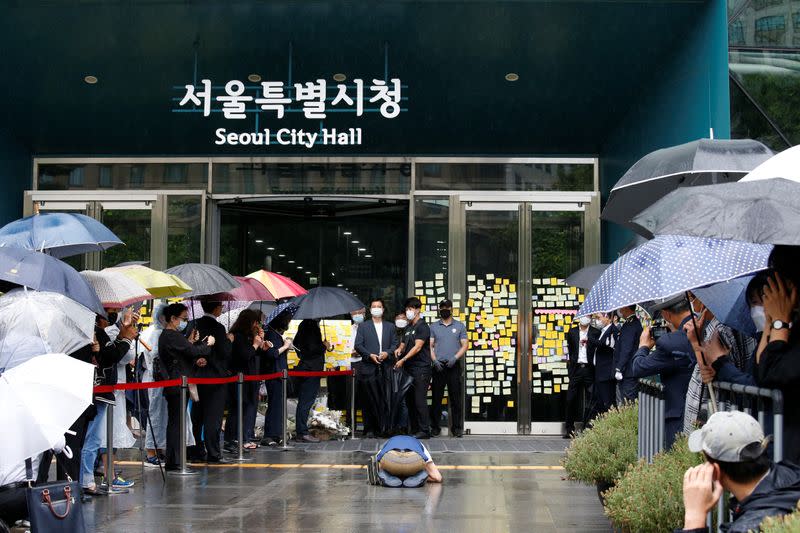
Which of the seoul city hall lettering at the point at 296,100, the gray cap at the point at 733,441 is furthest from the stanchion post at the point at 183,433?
the gray cap at the point at 733,441

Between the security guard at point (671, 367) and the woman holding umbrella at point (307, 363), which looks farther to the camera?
the woman holding umbrella at point (307, 363)

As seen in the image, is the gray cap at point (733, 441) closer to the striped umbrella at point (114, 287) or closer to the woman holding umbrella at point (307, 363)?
the striped umbrella at point (114, 287)

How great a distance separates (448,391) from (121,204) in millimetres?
6377

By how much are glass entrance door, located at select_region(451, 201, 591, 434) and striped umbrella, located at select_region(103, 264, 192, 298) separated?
5.97m

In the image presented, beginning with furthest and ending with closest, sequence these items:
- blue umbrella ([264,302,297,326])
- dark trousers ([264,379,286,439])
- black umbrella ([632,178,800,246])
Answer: blue umbrella ([264,302,297,326]) → dark trousers ([264,379,286,439]) → black umbrella ([632,178,800,246])

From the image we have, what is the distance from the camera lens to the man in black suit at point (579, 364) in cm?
1540

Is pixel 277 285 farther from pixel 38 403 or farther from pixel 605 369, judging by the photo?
pixel 38 403

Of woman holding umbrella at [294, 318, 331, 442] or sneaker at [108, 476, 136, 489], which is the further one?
woman holding umbrella at [294, 318, 331, 442]

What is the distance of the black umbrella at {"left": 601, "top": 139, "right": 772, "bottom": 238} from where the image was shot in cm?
720

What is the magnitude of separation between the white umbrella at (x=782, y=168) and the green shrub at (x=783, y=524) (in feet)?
6.95

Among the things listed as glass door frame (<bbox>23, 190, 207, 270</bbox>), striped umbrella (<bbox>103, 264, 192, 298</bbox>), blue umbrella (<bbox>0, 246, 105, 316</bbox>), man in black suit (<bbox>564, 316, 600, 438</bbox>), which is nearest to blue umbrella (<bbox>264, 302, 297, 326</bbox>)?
striped umbrella (<bbox>103, 264, 192, 298</bbox>)

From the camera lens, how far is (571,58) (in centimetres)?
1538

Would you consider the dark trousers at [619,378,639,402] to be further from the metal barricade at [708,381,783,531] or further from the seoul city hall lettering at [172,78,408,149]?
the metal barricade at [708,381,783,531]

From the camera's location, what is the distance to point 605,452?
304 inches
